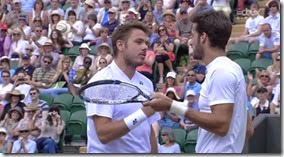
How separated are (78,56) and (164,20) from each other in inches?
62.1

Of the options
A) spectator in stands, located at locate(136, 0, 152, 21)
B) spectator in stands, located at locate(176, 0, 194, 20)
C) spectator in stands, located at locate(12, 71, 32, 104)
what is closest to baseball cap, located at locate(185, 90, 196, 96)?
spectator in stands, located at locate(12, 71, 32, 104)

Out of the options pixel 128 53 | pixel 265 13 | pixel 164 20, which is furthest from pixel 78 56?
pixel 128 53

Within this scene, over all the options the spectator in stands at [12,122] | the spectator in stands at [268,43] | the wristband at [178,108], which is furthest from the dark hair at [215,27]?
the spectator in stands at [268,43]

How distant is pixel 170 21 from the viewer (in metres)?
14.4

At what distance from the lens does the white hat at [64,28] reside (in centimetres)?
1534

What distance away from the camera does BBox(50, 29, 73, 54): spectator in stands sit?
14.9 metres

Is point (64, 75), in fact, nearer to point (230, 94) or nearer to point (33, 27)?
point (33, 27)

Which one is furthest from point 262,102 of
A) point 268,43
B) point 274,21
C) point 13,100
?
point 13,100

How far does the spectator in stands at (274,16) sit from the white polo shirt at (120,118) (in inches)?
320

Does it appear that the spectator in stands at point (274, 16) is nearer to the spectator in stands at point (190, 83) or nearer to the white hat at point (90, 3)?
the spectator in stands at point (190, 83)

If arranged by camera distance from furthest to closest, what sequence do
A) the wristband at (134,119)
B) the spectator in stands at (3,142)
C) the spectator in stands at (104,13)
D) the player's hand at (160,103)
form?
the spectator in stands at (104,13)
the spectator in stands at (3,142)
the wristband at (134,119)
the player's hand at (160,103)

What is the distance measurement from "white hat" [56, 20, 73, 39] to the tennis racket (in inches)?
412

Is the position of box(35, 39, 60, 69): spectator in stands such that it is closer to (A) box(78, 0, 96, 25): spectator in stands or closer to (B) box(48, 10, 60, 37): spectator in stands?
(B) box(48, 10, 60, 37): spectator in stands

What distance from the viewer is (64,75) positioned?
543 inches
